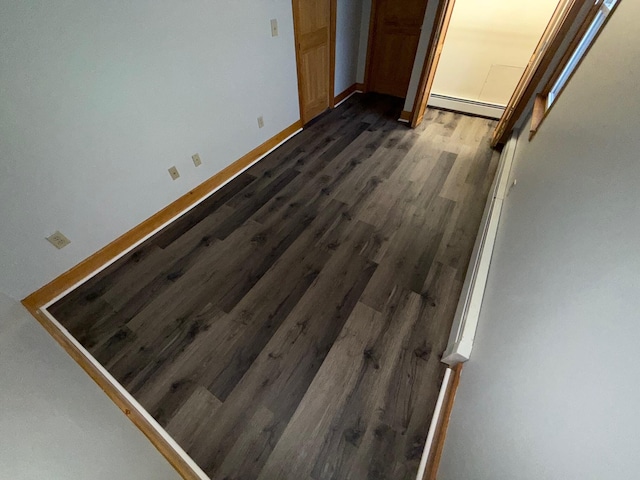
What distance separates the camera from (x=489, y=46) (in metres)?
3.00

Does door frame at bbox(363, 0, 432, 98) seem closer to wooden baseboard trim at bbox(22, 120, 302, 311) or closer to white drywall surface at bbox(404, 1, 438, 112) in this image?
white drywall surface at bbox(404, 1, 438, 112)

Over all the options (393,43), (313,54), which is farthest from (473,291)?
(393,43)

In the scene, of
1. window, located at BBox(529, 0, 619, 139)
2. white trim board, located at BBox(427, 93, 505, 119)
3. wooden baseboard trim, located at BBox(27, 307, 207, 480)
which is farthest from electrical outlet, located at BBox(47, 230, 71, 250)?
white trim board, located at BBox(427, 93, 505, 119)

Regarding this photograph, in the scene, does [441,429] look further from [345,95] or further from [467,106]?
[345,95]

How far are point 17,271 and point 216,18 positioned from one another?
2.01 metres

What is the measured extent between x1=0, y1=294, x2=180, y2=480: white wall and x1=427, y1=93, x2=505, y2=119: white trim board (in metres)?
4.25

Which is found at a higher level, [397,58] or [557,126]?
[557,126]

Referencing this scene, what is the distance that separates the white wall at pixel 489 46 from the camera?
2.71 m

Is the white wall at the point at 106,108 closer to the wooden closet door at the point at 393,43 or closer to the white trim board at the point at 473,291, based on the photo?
the wooden closet door at the point at 393,43

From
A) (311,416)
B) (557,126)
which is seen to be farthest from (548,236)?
(311,416)

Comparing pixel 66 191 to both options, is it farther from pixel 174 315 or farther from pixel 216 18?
pixel 216 18

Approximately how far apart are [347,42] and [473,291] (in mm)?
3437

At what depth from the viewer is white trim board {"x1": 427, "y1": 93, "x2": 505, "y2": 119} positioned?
3279mm

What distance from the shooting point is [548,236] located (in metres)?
0.90
